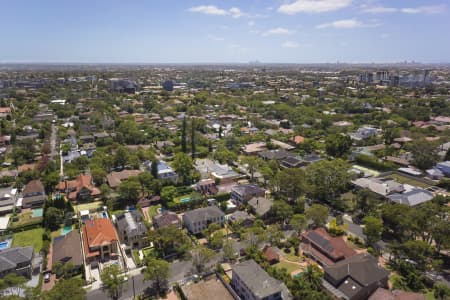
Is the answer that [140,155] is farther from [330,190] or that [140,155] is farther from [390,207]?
[390,207]

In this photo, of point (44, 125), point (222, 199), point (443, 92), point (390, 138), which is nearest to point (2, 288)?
point (222, 199)

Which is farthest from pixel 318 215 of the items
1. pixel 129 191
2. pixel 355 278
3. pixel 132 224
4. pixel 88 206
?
pixel 88 206

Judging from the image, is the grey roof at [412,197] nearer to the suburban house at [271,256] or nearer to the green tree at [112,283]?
the suburban house at [271,256]

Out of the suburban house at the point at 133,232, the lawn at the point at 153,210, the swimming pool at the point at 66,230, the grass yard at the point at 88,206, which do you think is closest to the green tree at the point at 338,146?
the lawn at the point at 153,210

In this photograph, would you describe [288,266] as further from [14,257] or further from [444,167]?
[444,167]

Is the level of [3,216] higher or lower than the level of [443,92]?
lower

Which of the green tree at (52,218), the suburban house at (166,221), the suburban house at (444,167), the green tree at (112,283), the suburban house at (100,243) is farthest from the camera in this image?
the suburban house at (444,167)
